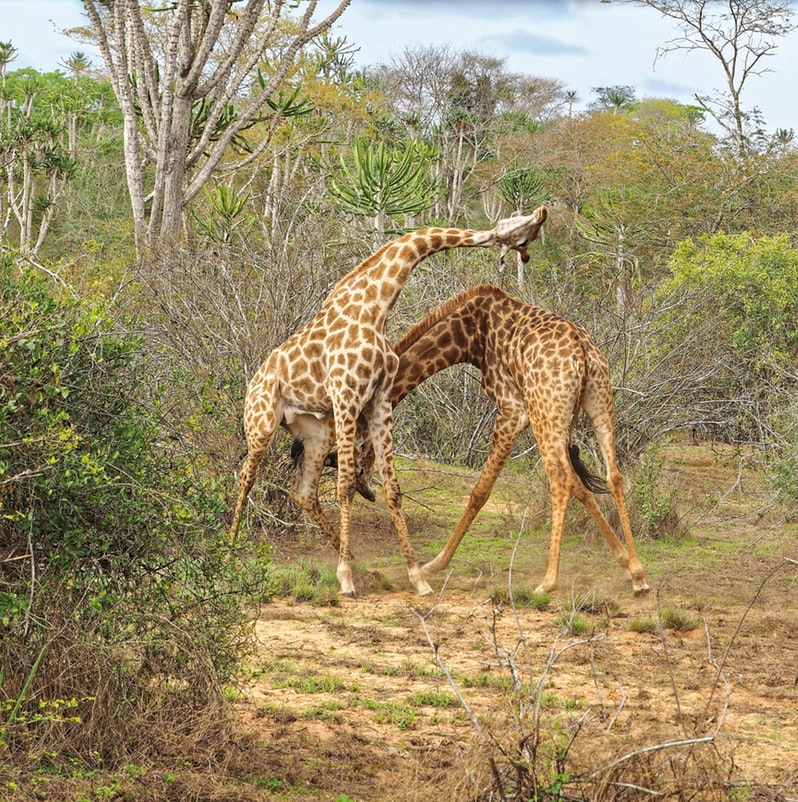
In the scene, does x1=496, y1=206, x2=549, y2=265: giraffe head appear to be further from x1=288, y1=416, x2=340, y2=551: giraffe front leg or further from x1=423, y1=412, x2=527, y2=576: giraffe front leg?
x1=288, y1=416, x2=340, y2=551: giraffe front leg

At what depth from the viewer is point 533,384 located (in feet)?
25.5

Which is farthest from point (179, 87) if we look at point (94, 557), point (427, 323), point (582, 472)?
point (94, 557)

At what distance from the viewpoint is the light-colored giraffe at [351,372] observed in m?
7.59

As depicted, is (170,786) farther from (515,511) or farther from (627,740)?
(515,511)

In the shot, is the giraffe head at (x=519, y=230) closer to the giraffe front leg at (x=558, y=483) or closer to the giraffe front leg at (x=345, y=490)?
the giraffe front leg at (x=558, y=483)

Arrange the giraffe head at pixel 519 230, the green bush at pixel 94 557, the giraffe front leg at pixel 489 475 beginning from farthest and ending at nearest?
the giraffe front leg at pixel 489 475
the giraffe head at pixel 519 230
the green bush at pixel 94 557

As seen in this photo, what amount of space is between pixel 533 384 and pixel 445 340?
83cm

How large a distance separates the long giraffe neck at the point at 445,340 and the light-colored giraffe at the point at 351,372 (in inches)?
15.8

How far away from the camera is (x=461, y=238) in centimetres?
772

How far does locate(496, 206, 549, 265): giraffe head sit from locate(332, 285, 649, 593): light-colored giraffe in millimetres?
654

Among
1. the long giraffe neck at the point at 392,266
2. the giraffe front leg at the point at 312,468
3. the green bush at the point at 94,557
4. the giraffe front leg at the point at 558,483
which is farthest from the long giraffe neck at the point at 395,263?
the green bush at the point at 94,557

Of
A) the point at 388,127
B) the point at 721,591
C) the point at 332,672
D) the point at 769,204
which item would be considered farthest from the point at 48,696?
the point at 388,127

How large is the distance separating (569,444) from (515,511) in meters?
2.61

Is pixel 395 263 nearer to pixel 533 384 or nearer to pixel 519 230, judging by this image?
pixel 519 230
